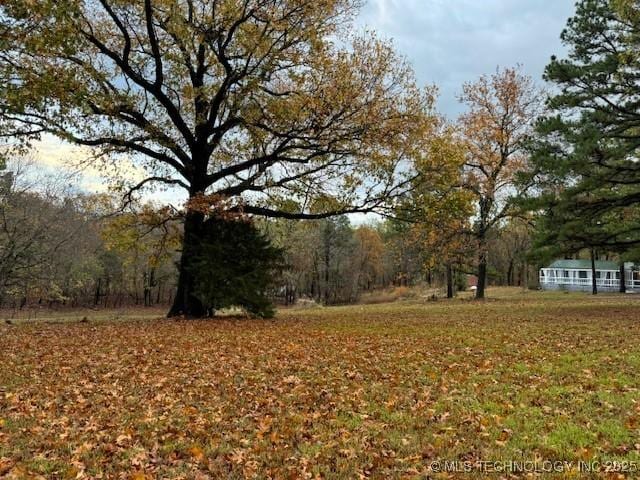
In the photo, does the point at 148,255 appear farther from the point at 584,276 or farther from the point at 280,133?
the point at 584,276

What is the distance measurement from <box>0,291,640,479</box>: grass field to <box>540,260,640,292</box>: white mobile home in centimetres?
4374

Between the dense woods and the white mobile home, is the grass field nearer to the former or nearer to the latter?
the dense woods

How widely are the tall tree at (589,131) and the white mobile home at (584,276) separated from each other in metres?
32.3

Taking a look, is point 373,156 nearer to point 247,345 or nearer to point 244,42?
point 244,42

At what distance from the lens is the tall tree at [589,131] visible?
16203 millimetres

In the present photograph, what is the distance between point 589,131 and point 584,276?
4651 centimetres

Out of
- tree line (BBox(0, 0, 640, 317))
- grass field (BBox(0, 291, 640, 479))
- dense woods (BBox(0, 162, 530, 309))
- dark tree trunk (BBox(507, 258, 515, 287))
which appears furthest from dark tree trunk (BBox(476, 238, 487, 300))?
dark tree trunk (BBox(507, 258, 515, 287))

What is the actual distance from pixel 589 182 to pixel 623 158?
4.58 feet

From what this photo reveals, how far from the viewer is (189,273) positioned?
17234 millimetres

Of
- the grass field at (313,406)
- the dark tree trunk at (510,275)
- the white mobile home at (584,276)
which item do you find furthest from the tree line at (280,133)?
the dark tree trunk at (510,275)

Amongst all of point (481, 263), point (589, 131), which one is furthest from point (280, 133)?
point (481, 263)

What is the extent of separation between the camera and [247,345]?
10.7 m

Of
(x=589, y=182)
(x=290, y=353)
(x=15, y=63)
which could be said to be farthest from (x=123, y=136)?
(x=589, y=182)

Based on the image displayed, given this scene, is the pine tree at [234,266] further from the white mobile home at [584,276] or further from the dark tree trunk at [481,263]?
the white mobile home at [584,276]
